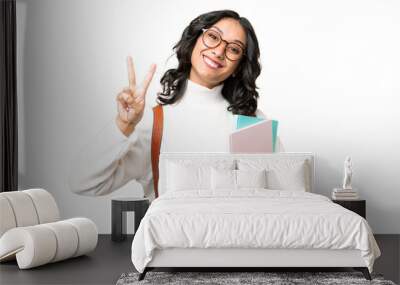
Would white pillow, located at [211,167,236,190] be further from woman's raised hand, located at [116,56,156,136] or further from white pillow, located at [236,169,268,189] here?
woman's raised hand, located at [116,56,156,136]

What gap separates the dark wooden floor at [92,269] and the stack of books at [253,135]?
5.12ft

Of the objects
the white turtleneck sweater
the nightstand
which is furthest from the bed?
the white turtleneck sweater

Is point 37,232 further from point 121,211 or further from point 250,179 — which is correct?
point 250,179

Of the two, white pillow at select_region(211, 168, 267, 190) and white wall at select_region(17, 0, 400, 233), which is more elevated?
white wall at select_region(17, 0, 400, 233)

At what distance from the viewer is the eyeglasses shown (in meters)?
6.84

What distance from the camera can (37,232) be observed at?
513 cm

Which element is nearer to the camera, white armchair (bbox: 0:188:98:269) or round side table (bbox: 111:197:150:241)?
white armchair (bbox: 0:188:98:269)

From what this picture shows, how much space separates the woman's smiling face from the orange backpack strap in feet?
1.65

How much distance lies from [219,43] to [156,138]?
119 cm

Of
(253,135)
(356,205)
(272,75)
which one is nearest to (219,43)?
(272,75)

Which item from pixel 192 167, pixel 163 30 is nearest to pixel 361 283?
pixel 192 167

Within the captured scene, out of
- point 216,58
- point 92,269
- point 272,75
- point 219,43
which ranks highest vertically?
point 219,43

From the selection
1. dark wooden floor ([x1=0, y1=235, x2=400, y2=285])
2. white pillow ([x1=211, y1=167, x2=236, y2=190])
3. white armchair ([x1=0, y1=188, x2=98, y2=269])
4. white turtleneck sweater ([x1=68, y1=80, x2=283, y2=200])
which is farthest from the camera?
white turtleneck sweater ([x1=68, y1=80, x2=283, y2=200])

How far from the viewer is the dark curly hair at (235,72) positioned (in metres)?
6.93
